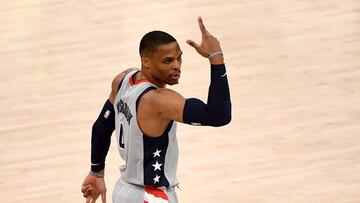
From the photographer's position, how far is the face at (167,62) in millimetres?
5562

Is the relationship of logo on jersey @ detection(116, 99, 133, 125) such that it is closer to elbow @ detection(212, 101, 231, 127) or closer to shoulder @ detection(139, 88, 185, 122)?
shoulder @ detection(139, 88, 185, 122)

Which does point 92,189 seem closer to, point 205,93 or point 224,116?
point 224,116

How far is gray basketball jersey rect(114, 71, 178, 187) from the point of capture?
5664mm

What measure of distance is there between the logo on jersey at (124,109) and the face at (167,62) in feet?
0.85

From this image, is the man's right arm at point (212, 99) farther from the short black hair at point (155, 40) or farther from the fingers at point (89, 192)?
the fingers at point (89, 192)

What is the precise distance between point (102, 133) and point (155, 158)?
0.55 metres

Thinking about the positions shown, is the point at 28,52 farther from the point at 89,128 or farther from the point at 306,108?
the point at 306,108

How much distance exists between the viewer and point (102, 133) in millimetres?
6160

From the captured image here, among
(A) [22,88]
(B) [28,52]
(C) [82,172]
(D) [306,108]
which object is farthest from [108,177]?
(B) [28,52]

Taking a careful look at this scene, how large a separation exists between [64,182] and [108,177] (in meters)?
0.38

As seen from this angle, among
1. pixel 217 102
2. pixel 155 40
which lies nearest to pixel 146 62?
pixel 155 40

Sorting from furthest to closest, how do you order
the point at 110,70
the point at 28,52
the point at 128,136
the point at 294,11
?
the point at 294,11 → the point at 28,52 → the point at 110,70 → the point at 128,136

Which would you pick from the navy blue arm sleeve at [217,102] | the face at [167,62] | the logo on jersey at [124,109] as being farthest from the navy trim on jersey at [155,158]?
the navy blue arm sleeve at [217,102]

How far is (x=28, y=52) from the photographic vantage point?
1305 cm
